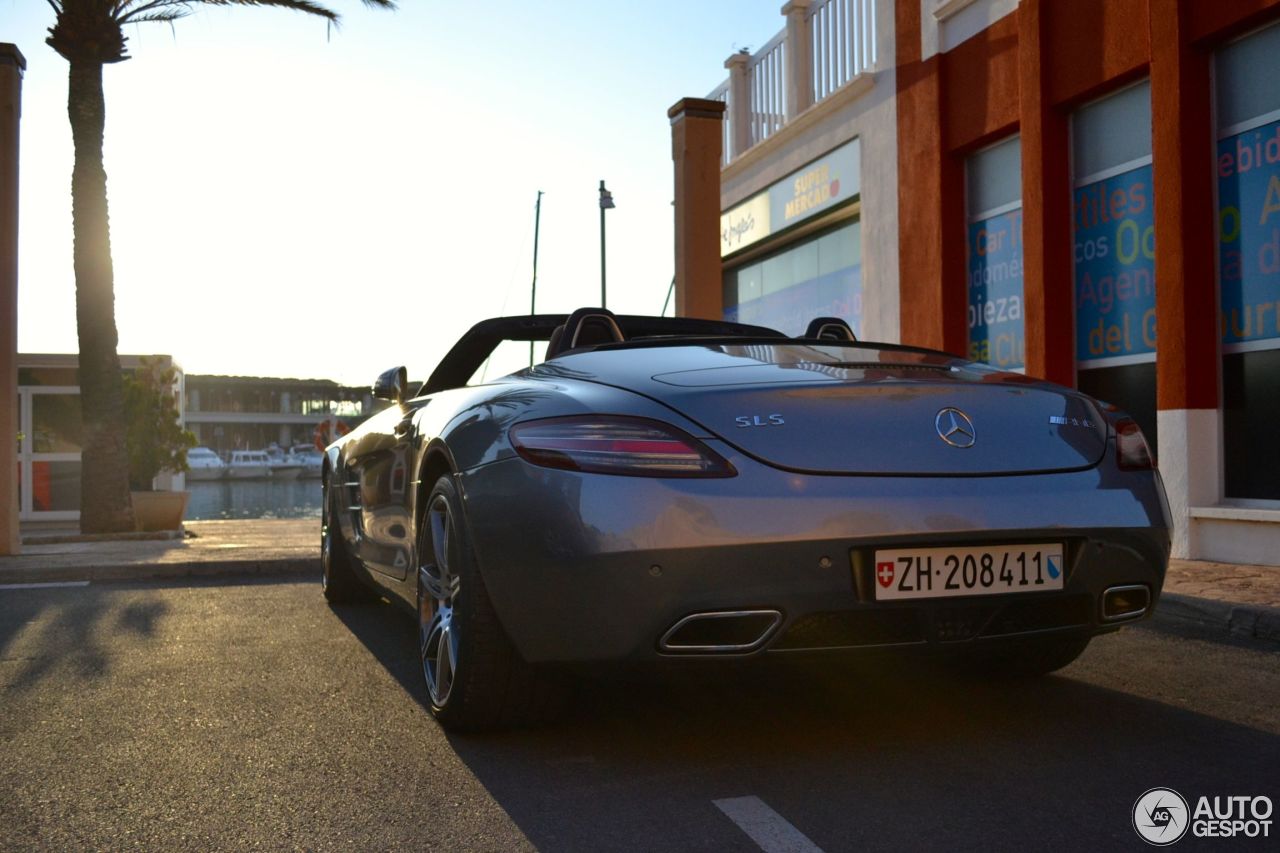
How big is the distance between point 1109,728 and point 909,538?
39.9 inches

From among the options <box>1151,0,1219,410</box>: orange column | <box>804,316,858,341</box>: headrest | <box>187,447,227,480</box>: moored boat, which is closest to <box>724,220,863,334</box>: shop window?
<box>1151,0,1219,410</box>: orange column

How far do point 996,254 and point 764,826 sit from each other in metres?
9.58

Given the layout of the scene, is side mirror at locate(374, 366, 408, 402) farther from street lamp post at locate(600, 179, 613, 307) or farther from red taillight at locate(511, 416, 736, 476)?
street lamp post at locate(600, 179, 613, 307)

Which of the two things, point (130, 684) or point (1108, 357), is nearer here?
point (130, 684)

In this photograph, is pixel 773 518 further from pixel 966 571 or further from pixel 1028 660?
pixel 1028 660

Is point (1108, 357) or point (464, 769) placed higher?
point (1108, 357)

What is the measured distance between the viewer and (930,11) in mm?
12219

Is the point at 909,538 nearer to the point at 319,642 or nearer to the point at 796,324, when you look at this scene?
the point at 319,642

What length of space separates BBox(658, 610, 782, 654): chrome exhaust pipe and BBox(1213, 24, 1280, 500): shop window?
626 cm

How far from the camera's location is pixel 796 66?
50.8ft

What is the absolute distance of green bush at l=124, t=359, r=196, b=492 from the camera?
1853 cm

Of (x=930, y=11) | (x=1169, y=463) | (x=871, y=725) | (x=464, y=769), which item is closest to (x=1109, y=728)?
(x=871, y=725)

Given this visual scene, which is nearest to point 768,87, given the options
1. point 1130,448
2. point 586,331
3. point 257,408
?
point 586,331

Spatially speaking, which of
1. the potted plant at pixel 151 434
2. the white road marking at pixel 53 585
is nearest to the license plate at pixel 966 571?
the white road marking at pixel 53 585
